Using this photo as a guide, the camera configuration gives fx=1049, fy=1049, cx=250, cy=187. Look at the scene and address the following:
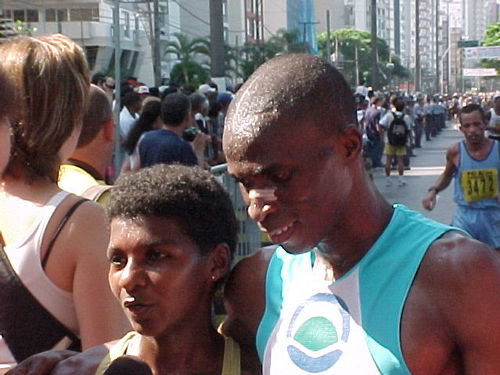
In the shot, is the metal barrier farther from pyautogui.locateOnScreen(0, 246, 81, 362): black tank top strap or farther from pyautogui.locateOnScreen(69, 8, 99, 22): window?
pyautogui.locateOnScreen(69, 8, 99, 22): window

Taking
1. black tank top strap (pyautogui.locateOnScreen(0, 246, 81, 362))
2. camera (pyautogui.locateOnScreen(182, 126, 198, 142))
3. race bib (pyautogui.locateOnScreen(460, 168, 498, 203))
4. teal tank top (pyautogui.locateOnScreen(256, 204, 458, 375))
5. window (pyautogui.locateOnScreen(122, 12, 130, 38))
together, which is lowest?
race bib (pyautogui.locateOnScreen(460, 168, 498, 203))

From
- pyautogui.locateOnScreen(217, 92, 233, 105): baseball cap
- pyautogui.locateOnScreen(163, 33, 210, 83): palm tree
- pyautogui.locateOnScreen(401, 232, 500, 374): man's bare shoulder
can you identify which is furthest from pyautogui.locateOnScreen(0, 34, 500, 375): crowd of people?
pyautogui.locateOnScreen(163, 33, 210, 83): palm tree

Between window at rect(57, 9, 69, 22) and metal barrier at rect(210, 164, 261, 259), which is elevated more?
window at rect(57, 9, 69, 22)

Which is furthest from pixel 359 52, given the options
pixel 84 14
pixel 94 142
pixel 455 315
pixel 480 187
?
pixel 455 315

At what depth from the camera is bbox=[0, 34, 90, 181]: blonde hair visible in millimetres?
2711

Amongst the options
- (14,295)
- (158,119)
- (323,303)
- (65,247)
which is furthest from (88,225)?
(158,119)

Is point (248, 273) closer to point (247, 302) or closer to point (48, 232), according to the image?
point (247, 302)

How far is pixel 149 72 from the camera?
78.1 m

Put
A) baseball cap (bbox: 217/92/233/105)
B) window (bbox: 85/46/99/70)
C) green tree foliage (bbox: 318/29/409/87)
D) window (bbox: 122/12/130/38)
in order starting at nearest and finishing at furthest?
baseball cap (bbox: 217/92/233/105) < window (bbox: 85/46/99/70) < window (bbox: 122/12/130/38) < green tree foliage (bbox: 318/29/409/87)

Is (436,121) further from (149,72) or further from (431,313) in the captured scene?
(431,313)

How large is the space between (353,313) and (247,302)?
31 centimetres

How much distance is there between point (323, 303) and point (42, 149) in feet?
3.20

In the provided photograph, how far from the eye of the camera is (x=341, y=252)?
2209 millimetres

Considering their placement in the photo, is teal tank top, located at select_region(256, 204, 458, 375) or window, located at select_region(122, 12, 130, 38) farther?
window, located at select_region(122, 12, 130, 38)
